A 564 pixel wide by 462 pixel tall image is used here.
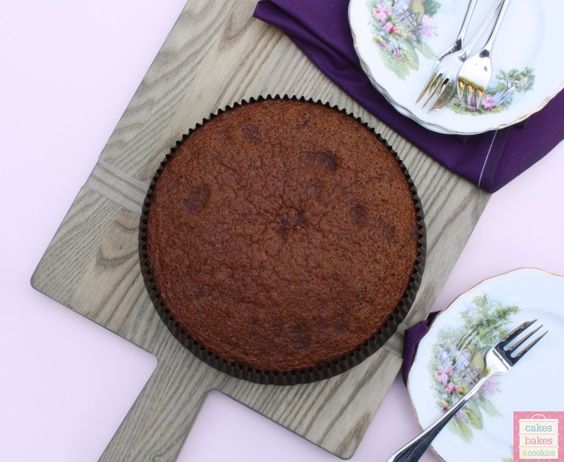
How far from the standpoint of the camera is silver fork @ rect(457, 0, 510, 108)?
1.47 m

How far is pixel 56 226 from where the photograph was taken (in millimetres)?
1667

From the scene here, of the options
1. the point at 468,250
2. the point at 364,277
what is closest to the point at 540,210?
the point at 468,250

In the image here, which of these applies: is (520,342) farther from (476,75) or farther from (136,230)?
(136,230)

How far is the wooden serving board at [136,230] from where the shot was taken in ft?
4.89

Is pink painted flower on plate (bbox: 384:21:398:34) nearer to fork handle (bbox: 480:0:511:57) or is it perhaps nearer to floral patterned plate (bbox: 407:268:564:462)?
fork handle (bbox: 480:0:511:57)

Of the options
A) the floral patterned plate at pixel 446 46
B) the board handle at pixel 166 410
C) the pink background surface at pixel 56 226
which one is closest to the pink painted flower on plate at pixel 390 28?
the floral patterned plate at pixel 446 46

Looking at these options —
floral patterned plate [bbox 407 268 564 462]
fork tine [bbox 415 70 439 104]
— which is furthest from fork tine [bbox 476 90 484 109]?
floral patterned plate [bbox 407 268 564 462]

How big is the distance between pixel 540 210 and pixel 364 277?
691 millimetres

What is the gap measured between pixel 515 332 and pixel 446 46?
671 mm

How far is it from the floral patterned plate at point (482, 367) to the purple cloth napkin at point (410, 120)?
255 mm

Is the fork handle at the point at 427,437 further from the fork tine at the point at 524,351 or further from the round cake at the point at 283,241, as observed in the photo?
the round cake at the point at 283,241

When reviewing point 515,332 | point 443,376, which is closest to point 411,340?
point 443,376

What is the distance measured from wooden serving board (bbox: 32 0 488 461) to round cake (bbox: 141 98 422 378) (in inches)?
8.4

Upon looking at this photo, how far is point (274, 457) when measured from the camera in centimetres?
158
